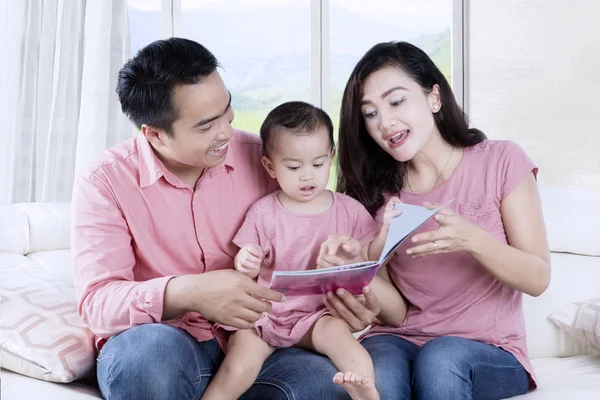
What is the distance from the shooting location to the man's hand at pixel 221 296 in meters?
1.57

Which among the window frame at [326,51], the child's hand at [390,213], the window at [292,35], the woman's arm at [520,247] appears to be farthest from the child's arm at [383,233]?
the window at [292,35]

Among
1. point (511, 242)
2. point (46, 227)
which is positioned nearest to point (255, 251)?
point (511, 242)

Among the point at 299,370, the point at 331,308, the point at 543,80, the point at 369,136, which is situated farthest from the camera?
the point at 543,80

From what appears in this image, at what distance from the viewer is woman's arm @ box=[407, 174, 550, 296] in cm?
162

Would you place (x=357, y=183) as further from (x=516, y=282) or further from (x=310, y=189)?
(x=516, y=282)

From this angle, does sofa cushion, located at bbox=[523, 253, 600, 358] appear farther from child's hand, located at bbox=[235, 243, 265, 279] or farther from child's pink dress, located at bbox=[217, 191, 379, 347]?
child's hand, located at bbox=[235, 243, 265, 279]

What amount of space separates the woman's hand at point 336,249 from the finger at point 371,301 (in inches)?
3.3

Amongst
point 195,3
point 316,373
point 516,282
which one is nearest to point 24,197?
point 316,373

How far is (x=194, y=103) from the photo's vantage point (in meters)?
1.74

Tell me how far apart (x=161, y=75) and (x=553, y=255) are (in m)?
1.35

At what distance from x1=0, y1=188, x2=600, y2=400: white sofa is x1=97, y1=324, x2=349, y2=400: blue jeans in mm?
468

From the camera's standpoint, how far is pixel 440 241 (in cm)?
162

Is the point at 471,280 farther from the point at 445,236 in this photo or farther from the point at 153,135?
the point at 153,135

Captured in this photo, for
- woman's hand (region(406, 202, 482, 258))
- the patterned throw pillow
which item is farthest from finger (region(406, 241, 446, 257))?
the patterned throw pillow
